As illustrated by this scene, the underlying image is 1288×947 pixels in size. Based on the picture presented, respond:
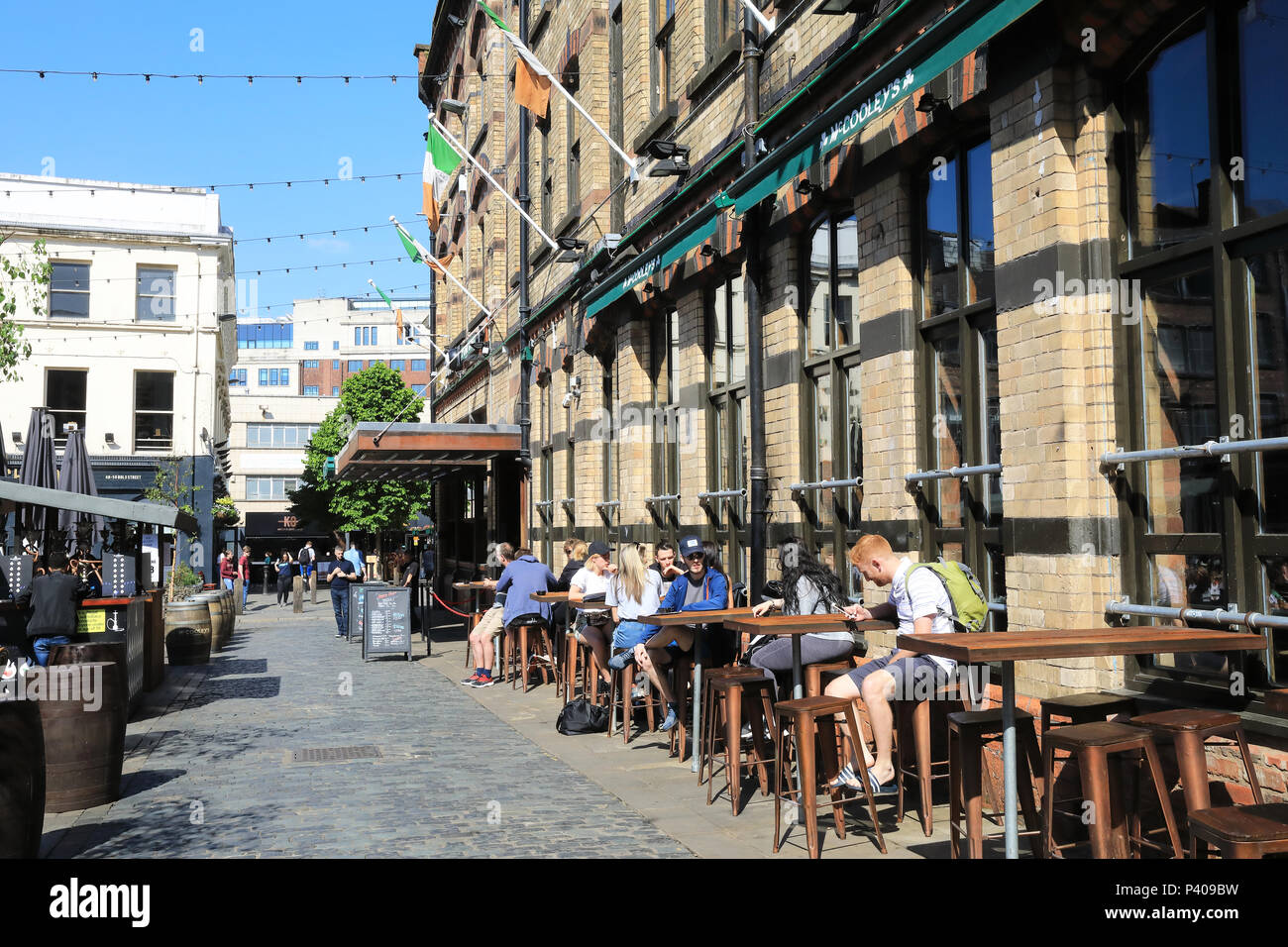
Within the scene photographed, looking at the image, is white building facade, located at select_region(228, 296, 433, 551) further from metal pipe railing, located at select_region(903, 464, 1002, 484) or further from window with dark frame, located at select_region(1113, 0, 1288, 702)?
window with dark frame, located at select_region(1113, 0, 1288, 702)

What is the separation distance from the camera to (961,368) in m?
7.84

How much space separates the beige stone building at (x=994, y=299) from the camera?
18.2 ft

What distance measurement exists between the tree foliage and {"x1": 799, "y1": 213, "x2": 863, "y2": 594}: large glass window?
1416 inches

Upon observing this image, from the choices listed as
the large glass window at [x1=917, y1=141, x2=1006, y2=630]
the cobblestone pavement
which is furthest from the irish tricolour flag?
the large glass window at [x1=917, y1=141, x2=1006, y2=630]

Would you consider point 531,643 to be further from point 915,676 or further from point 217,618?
point 915,676

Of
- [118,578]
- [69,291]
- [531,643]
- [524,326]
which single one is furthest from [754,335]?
[69,291]

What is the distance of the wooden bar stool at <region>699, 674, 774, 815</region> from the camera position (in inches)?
289

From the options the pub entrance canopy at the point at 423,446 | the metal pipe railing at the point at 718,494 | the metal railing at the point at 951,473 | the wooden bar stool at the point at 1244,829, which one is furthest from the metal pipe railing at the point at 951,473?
the pub entrance canopy at the point at 423,446

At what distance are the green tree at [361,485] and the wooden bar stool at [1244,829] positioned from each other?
42.6 meters

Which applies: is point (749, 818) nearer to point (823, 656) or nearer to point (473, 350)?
point (823, 656)

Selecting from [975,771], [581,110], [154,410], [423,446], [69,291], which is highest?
[69,291]

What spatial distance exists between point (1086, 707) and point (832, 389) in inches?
179

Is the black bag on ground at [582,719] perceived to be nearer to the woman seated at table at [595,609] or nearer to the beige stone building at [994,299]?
the woman seated at table at [595,609]

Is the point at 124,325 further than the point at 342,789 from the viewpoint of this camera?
Yes
